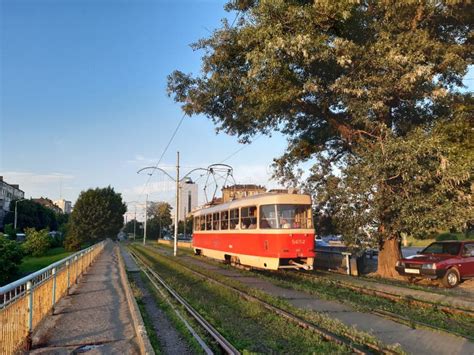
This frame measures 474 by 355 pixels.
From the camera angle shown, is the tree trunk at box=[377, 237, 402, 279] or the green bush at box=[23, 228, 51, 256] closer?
the tree trunk at box=[377, 237, 402, 279]

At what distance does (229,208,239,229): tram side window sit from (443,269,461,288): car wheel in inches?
320

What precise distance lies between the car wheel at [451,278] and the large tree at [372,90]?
1639mm

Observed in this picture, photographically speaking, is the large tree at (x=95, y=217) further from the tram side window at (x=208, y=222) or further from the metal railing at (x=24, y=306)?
the metal railing at (x=24, y=306)

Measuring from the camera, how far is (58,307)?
1138 cm

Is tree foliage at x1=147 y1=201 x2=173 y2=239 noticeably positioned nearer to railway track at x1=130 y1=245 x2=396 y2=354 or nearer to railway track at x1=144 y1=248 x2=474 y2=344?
railway track at x1=144 y1=248 x2=474 y2=344

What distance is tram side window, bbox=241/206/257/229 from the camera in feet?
57.7

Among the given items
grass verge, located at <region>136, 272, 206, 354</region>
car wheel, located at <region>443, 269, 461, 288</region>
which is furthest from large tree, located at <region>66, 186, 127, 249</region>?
car wheel, located at <region>443, 269, 461, 288</region>

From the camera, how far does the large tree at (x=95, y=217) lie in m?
66.6

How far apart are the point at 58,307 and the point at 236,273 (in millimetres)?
10246

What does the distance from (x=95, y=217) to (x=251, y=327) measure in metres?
63.3

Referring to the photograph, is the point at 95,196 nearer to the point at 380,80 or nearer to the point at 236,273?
the point at 236,273

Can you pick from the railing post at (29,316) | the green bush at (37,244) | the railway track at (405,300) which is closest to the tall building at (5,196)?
the green bush at (37,244)

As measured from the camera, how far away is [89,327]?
9.05 metres

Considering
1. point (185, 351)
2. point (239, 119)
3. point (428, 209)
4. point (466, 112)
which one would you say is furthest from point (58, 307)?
point (466, 112)
